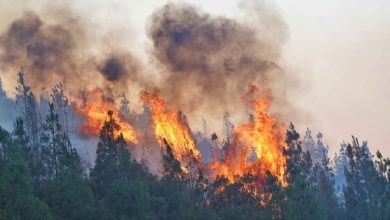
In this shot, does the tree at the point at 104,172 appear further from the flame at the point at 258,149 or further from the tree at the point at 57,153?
the flame at the point at 258,149

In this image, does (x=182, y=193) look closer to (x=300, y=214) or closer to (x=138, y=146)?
(x=300, y=214)

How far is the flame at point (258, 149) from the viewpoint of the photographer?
104188mm

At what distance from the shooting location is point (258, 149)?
4163 inches

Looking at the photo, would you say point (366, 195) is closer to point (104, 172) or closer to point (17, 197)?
point (104, 172)

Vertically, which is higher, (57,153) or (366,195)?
(57,153)

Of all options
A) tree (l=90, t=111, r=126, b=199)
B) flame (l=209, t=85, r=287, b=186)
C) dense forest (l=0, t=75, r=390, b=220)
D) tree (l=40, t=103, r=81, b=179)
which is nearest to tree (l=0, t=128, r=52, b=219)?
dense forest (l=0, t=75, r=390, b=220)

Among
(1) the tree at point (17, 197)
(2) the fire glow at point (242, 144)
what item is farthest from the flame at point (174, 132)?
(1) the tree at point (17, 197)

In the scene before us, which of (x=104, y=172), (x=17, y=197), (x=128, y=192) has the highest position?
(x=104, y=172)

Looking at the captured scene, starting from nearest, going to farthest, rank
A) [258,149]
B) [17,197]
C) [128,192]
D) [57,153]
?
1. [17,197]
2. [128,192]
3. [57,153]
4. [258,149]

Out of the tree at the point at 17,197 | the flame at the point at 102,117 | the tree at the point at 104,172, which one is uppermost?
the flame at the point at 102,117

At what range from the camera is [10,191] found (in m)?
45.8

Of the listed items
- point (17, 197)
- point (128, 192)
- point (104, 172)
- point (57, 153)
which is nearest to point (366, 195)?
point (104, 172)

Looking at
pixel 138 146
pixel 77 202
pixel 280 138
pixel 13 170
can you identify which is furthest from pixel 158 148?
pixel 13 170

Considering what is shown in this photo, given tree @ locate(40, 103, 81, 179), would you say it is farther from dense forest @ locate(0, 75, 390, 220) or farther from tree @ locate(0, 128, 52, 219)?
tree @ locate(0, 128, 52, 219)
